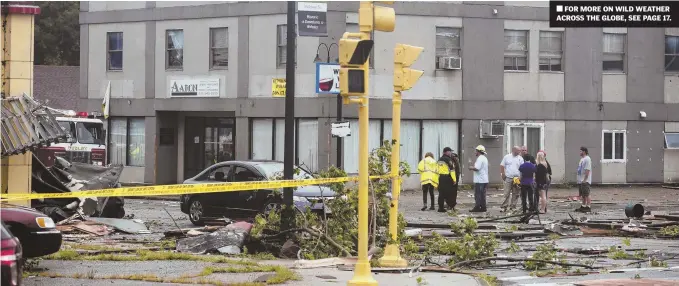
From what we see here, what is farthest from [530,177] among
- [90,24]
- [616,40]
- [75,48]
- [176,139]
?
[75,48]

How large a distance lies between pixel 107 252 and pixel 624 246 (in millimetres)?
A: 8455

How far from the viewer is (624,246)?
54.9ft

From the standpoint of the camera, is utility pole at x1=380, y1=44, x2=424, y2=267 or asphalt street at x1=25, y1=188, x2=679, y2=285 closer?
asphalt street at x1=25, y1=188, x2=679, y2=285

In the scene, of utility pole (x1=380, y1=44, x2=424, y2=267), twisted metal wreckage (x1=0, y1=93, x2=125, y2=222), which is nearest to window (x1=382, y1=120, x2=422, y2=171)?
twisted metal wreckage (x1=0, y1=93, x2=125, y2=222)

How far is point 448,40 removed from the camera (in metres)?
35.2

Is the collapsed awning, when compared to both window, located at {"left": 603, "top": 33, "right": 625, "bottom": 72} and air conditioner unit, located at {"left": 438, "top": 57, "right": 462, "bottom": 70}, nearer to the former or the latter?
air conditioner unit, located at {"left": 438, "top": 57, "right": 462, "bottom": 70}

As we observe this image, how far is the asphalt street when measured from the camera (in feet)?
38.6

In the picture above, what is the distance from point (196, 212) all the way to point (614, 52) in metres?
21.1

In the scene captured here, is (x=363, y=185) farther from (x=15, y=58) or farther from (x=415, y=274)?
(x=15, y=58)

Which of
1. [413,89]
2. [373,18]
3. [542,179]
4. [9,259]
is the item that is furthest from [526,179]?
[9,259]

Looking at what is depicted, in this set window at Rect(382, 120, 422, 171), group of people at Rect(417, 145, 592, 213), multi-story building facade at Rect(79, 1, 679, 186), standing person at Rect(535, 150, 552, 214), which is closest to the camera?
group of people at Rect(417, 145, 592, 213)

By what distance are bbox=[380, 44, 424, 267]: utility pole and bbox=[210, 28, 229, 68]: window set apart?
2333cm

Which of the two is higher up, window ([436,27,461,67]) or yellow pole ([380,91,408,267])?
window ([436,27,461,67])

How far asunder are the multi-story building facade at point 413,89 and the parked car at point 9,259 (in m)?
26.4
